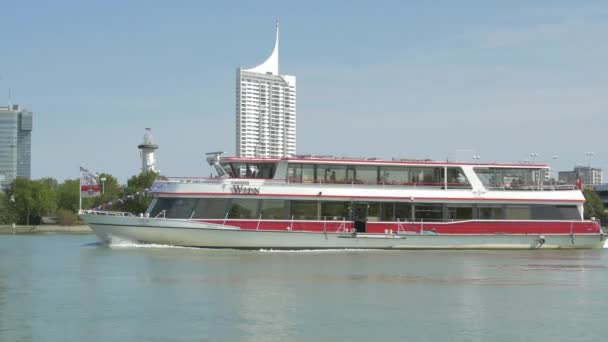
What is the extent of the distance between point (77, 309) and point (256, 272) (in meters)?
9.15

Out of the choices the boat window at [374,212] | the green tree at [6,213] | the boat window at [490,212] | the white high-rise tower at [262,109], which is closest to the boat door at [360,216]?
the boat window at [374,212]

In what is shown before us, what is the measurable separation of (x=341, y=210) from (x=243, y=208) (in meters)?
4.69

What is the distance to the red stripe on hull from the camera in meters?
38.9

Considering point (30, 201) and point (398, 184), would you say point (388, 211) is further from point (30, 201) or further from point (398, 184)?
point (30, 201)

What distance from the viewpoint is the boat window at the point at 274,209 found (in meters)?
39.0

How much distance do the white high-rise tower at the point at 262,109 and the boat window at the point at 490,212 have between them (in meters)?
146

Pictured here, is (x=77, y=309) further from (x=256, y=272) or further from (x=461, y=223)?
(x=461, y=223)

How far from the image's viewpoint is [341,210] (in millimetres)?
40062

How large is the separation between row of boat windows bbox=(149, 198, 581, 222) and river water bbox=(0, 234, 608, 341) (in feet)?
8.24

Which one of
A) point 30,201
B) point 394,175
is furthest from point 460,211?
point 30,201

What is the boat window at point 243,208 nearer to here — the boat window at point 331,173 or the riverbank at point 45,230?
the boat window at point 331,173

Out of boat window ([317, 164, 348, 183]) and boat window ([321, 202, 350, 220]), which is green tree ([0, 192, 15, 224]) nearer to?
boat window ([317, 164, 348, 183])

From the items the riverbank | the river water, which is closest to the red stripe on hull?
the river water

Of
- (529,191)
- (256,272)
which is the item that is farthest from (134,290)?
(529,191)
